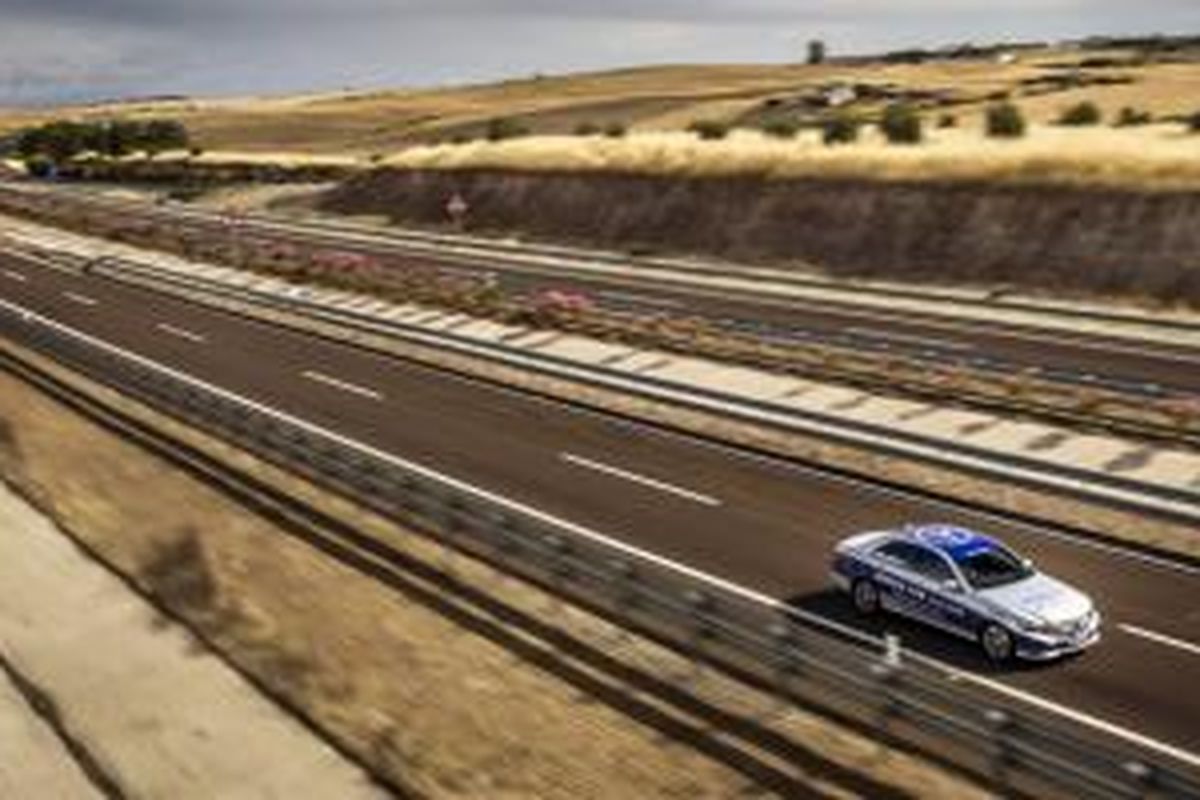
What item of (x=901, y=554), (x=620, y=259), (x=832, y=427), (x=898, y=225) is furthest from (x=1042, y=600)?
(x=620, y=259)

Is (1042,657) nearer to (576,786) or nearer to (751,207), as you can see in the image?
(576,786)

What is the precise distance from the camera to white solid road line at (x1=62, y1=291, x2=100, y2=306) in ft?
212

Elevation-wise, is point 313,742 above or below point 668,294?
above

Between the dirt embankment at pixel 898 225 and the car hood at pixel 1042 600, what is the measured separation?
33.6 m

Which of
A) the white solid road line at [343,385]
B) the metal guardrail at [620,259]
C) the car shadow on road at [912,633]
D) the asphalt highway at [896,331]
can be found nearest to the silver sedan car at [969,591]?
the car shadow on road at [912,633]

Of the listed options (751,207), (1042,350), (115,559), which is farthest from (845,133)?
(115,559)

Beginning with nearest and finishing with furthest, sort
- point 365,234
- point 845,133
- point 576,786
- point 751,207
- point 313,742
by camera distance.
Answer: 1. point 576,786
2. point 313,742
3. point 751,207
4. point 845,133
5. point 365,234

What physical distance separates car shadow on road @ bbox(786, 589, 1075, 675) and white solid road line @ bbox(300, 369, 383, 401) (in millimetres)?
18886

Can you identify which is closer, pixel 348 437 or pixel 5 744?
pixel 5 744

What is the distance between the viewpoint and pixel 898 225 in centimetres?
6650

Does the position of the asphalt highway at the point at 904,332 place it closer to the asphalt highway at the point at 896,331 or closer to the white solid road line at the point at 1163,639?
the asphalt highway at the point at 896,331

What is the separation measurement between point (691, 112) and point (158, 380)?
119 metres

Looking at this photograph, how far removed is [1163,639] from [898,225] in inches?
1827

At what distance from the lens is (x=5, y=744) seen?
20.2m
